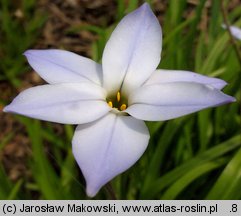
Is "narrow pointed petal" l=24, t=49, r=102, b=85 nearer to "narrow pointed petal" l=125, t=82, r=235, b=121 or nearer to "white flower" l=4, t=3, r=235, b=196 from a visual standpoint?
"white flower" l=4, t=3, r=235, b=196

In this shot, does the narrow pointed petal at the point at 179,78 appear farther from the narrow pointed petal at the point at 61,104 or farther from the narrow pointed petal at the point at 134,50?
the narrow pointed petal at the point at 61,104

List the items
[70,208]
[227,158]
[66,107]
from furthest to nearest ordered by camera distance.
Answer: [227,158] → [70,208] → [66,107]

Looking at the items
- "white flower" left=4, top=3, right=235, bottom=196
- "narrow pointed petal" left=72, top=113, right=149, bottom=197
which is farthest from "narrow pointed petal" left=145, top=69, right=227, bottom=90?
"narrow pointed petal" left=72, top=113, right=149, bottom=197

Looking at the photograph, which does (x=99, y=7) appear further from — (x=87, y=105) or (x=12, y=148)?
(x=87, y=105)

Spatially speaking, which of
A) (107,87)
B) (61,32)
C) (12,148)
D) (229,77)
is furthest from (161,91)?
(61,32)

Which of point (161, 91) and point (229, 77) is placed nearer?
point (161, 91)

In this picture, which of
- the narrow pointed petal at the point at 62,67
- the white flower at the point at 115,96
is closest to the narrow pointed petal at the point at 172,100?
the white flower at the point at 115,96

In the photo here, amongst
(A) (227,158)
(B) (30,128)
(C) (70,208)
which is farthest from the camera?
(A) (227,158)

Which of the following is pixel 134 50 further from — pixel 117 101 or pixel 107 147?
pixel 107 147
